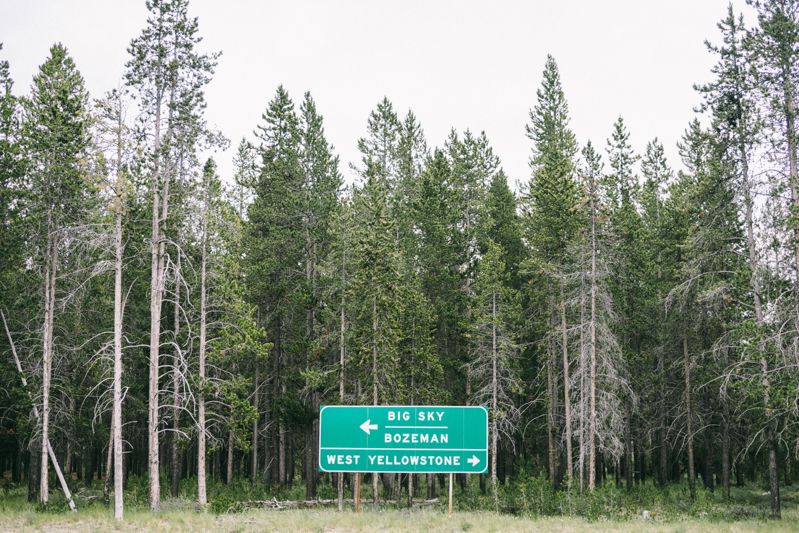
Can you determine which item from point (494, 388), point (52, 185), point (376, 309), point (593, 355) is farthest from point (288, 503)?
point (52, 185)

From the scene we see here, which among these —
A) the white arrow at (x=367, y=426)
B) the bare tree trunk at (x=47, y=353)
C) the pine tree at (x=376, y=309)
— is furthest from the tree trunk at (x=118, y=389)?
the pine tree at (x=376, y=309)

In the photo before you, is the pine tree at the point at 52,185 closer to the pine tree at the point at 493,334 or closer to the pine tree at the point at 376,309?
the pine tree at the point at 376,309

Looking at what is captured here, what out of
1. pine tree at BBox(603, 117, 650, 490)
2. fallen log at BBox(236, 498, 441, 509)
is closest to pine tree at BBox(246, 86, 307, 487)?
fallen log at BBox(236, 498, 441, 509)

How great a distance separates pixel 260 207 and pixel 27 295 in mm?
10996

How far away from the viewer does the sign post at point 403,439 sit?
15422 millimetres

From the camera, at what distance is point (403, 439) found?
15.8 meters

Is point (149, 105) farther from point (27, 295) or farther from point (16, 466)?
point (16, 466)

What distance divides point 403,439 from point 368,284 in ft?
32.2

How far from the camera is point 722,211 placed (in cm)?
2011

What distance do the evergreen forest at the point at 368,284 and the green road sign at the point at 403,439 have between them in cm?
560

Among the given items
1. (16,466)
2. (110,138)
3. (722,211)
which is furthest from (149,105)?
(16,466)

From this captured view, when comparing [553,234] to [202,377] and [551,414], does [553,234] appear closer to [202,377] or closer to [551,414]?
[551,414]

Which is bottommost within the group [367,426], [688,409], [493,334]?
[688,409]

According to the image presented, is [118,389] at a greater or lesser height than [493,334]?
lesser
